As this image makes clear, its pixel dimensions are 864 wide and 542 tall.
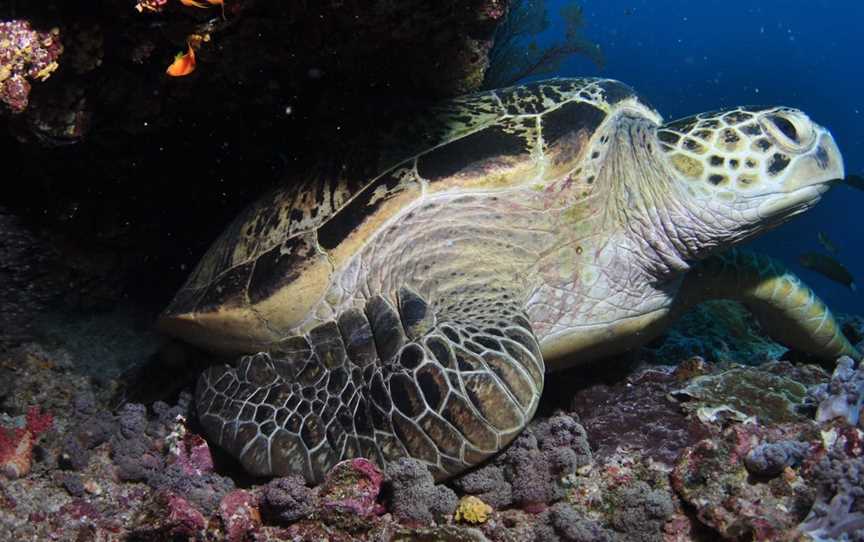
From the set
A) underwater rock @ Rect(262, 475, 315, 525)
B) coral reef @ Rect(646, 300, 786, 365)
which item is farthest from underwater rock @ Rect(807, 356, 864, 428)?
underwater rock @ Rect(262, 475, 315, 525)

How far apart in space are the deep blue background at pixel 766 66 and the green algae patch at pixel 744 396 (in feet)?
21.8

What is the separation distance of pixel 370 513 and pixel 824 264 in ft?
23.1

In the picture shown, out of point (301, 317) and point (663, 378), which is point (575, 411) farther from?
point (301, 317)

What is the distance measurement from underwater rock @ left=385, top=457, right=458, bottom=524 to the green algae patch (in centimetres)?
120

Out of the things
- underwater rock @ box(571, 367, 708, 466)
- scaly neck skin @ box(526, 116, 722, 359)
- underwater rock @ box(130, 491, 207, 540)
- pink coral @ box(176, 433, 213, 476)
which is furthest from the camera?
scaly neck skin @ box(526, 116, 722, 359)

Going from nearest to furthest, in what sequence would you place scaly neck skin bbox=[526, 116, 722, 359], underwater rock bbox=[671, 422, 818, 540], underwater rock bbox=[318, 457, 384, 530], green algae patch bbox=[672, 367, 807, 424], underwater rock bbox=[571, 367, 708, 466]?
underwater rock bbox=[671, 422, 818, 540] < underwater rock bbox=[318, 457, 384, 530] < underwater rock bbox=[571, 367, 708, 466] < green algae patch bbox=[672, 367, 807, 424] < scaly neck skin bbox=[526, 116, 722, 359]

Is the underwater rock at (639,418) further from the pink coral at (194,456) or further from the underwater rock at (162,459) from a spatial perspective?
the pink coral at (194,456)

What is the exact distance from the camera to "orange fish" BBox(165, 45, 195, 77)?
2.20m

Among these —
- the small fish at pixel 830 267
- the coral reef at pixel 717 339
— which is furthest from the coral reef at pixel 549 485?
the small fish at pixel 830 267

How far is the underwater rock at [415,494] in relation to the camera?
1.87 meters

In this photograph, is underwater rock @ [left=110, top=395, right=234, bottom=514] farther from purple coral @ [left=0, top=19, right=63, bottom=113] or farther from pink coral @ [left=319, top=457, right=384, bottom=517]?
purple coral @ [left=0, top=19, right=63, bottom=113]

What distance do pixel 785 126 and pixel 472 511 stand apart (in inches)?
96.8

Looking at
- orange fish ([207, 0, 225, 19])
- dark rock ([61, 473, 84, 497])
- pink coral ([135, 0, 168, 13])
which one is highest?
pink coral ([135, 0, 168, 13])

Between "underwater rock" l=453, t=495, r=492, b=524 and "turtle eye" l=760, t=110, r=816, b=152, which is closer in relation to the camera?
"underwater rock" l=453, t=495, r=492, b=524
